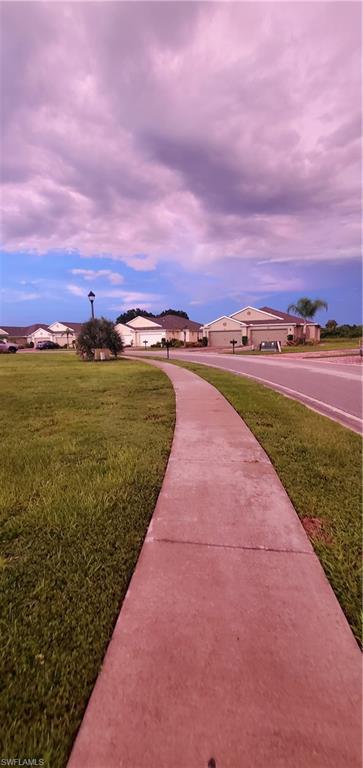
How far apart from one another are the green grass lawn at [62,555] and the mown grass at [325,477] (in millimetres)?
1413

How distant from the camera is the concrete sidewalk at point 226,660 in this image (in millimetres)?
1376

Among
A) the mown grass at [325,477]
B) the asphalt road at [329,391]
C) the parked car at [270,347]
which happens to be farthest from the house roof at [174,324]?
the mown grass at [325,477]

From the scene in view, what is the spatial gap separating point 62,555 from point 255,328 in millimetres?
57562

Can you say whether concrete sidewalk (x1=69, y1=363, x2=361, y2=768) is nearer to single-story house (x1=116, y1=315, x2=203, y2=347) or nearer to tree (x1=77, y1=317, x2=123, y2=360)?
tree (x1=77, y1=317, x2=123, y2=360)

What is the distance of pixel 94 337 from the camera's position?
2694cm

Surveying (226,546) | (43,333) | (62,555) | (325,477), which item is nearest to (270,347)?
(325,477)

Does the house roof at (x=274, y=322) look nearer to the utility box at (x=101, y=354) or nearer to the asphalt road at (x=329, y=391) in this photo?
the utility box at (x=101, y=354)

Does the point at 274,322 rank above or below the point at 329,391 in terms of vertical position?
above

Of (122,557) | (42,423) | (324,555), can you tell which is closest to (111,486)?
(122,557)

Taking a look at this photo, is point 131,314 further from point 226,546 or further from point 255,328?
point 226,546

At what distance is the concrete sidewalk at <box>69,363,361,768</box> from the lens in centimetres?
138

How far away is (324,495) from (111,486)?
86.2 inches

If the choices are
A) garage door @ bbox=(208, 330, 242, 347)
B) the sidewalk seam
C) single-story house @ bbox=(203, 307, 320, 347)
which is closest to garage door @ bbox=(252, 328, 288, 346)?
single-story house @ bbox=(203, 307, 320, 347)

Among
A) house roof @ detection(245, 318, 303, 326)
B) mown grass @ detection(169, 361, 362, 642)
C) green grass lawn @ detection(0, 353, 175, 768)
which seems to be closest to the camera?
green grass lawn @ detection(0, 353, 175, 768)
